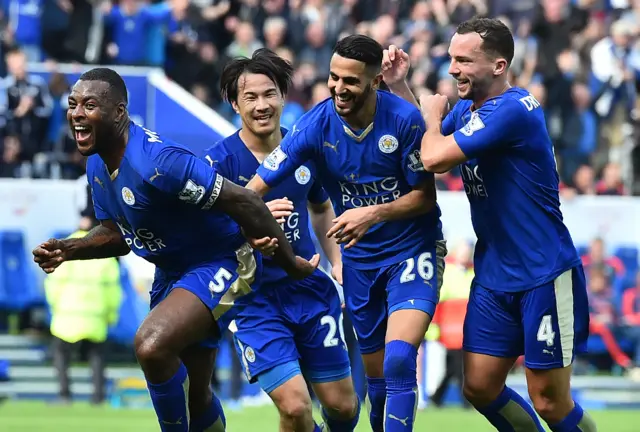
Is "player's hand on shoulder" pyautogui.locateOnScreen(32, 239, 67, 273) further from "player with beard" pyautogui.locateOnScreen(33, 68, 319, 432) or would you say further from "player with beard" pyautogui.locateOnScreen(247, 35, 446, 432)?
"player with beard" pyautogui.locateOnScreen(247, 35, 446, 432)

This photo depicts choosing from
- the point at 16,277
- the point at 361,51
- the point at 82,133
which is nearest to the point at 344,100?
the point at 361,51

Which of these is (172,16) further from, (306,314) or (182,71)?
(306,314)

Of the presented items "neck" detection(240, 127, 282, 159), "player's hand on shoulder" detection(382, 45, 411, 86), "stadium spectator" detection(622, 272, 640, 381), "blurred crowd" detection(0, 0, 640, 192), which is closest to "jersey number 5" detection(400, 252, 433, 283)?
"player's hand on shoulder" detection(382, 45, 411, 86)

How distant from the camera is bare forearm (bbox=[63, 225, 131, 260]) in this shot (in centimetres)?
807

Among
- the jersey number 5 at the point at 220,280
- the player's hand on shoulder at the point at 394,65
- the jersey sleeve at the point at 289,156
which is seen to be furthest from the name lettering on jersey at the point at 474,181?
the jersey number 5 at the point at 220,280

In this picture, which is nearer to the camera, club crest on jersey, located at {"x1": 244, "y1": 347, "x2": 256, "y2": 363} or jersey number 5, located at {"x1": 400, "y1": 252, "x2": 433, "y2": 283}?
jersey number 5, located at {"x1": 400, "y1": 252, "x2": 433, "y2": 283}

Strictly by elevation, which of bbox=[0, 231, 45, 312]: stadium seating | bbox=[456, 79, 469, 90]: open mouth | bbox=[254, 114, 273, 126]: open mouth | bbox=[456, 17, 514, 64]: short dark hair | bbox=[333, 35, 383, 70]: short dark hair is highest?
bbox=[456, 17, 514, 64]: short dark hair

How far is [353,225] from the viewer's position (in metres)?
7.96

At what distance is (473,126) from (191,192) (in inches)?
64.4

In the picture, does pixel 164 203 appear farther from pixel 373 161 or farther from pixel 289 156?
pixel 373 161

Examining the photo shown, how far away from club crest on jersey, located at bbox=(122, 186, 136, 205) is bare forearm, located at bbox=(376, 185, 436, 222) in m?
1.46

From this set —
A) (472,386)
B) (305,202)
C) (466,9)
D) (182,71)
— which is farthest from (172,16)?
(472,386)

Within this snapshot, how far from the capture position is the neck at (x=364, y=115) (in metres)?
8.14

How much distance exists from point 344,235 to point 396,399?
1.01m
